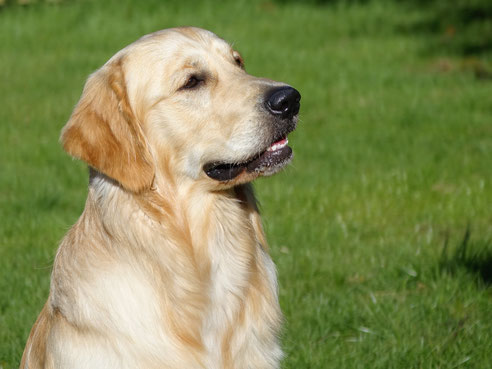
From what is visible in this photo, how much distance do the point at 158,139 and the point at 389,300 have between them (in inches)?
80.4

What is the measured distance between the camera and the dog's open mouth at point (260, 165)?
4023mm

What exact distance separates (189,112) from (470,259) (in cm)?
253

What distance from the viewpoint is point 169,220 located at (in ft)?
12.9

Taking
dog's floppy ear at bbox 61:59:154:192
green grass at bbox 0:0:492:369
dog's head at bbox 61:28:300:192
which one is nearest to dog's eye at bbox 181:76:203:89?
dog's head at bbox 61:28:300:192

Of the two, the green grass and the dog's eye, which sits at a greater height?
the dog's eye

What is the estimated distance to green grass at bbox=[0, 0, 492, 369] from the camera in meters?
5.07

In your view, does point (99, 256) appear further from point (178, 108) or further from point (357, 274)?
point (357, 274)

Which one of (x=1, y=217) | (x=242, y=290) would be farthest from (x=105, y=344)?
(x=1, y=217)

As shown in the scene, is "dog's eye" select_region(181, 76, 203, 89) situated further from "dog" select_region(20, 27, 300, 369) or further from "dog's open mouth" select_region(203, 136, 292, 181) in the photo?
"dog's open mouth" select_region(203, 136, 292, 181)

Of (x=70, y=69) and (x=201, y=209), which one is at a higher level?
(x=201, y=209)

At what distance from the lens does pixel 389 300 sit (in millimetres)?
5270

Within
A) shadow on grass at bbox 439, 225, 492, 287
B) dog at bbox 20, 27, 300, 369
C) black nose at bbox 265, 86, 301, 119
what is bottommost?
shadow on grass at bbox 439, 225, 492, 287

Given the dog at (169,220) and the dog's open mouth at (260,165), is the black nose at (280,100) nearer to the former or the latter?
the dog at (169,220)

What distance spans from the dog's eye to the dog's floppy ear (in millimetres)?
302
